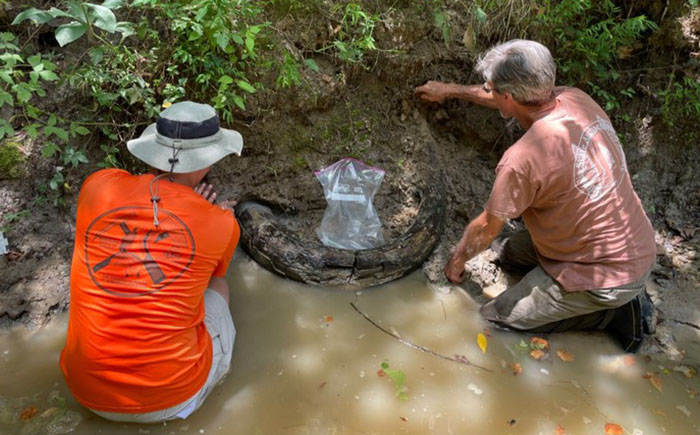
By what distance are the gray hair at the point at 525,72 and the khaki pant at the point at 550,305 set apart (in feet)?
3.72

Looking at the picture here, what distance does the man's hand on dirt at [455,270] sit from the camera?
301 centimetres

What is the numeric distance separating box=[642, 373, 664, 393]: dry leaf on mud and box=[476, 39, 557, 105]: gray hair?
5.95 ft

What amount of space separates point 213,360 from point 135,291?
0.67m

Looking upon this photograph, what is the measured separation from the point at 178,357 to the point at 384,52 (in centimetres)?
265

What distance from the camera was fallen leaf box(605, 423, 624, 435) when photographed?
7.79 feet

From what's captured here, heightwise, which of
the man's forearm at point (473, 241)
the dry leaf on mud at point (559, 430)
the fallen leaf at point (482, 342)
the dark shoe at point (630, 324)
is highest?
the man's forearm at point (473, 241)

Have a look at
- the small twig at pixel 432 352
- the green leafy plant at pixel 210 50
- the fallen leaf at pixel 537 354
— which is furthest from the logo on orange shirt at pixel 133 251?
the fallen leaf at pixel 537 354

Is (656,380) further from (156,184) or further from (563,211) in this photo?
(156,184)

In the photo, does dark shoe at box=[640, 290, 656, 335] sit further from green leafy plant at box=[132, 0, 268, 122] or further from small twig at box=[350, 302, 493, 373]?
green leafy plant at box=[132, 0, 268, 122]

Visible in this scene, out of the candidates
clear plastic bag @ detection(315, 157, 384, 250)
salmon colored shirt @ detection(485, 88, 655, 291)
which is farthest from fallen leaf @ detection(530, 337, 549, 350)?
clear plastic bag @ detection(315, 157, 384, 250)

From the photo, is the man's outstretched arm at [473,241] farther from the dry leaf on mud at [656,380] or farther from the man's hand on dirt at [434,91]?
the dry leaf on mud at [656,380]

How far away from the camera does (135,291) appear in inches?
74.7

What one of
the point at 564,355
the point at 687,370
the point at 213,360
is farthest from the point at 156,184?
the point at 687,370

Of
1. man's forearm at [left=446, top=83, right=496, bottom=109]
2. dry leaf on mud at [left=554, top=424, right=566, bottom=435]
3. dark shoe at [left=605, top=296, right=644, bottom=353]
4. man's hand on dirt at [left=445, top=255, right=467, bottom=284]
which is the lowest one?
dry leaf on mud at [left=554, top=424, right=566, bottom=435]
